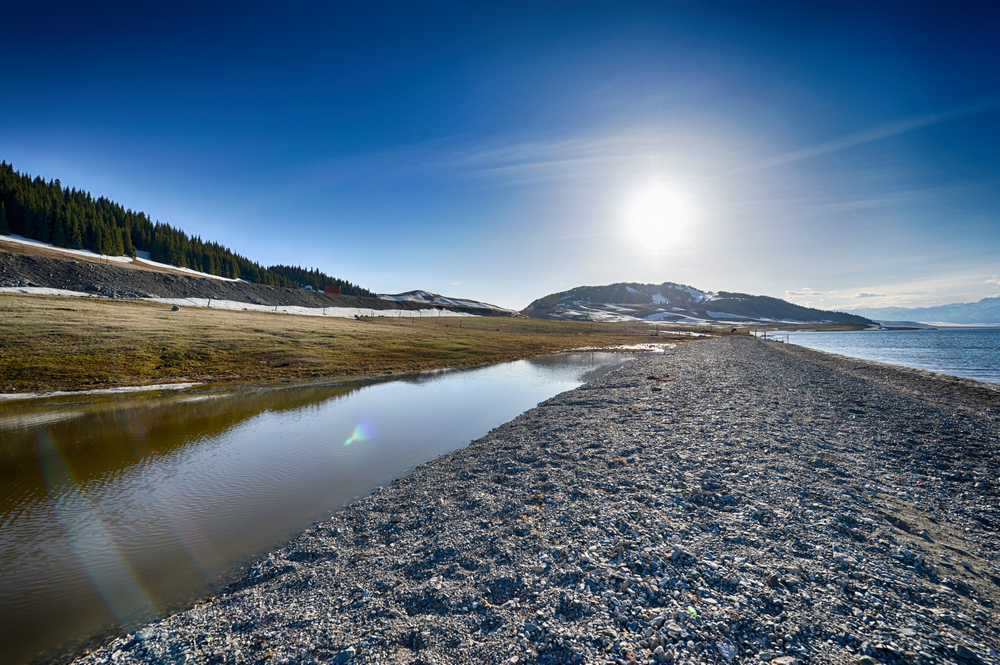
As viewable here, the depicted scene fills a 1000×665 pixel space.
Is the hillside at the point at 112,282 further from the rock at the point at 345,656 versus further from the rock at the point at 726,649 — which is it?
the rock at the point at 726,649

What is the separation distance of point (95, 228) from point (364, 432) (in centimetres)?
14725

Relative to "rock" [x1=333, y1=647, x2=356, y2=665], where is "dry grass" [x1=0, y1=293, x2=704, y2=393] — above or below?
above

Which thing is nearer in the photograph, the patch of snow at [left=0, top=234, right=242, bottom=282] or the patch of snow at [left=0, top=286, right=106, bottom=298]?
the patch of snow at [left=0, top=286, right=106, bottom=298]

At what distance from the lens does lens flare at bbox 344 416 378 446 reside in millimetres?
17453

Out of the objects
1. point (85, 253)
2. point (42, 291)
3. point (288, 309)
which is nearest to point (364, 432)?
point (42, 291)

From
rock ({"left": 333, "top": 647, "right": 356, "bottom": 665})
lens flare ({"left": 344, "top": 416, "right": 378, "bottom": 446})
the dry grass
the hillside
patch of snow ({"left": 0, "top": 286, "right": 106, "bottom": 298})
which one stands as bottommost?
lens flare ({"left": 344, "top": 416, "right": 378, "bottom": 446})

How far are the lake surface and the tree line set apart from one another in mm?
130190

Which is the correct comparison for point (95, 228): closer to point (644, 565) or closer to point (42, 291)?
point (42, 291)

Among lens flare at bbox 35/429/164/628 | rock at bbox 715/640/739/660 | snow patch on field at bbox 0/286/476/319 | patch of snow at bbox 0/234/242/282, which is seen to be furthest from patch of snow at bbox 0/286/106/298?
rock at bbox 715/640/739/660

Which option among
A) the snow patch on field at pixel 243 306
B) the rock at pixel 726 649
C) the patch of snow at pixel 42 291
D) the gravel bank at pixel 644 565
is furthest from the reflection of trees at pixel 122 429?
the snow patch on field at pixel 243 306

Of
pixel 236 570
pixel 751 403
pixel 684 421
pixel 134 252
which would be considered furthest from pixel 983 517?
pixel 134 252

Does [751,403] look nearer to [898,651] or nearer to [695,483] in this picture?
[695,483]

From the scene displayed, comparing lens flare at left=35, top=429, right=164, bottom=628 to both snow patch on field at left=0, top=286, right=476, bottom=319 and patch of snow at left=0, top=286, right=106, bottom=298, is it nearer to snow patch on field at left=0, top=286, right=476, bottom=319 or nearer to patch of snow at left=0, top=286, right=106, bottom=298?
patch of snow at left=0, top=286, right=106, bottom=298

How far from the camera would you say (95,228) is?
355 ft
